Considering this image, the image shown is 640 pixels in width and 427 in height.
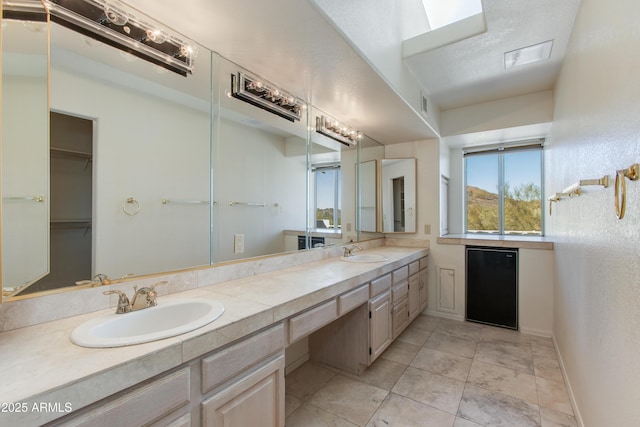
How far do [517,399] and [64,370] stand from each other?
2.52 meters

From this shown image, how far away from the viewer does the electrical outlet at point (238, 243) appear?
6.73 ft

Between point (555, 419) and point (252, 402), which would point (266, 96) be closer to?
point (252, 402)

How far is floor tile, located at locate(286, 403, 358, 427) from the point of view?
168 centimetres

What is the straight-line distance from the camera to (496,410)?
181cm

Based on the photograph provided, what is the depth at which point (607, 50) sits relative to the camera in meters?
1.22

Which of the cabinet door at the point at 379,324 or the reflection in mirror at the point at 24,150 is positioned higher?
the reflection in mirror at the point at 24,150

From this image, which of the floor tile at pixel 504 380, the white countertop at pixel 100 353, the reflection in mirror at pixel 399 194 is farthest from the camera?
the reflection in mirror at pixel 399 194

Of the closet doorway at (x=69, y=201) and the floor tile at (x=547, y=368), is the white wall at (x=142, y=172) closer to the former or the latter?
the closet doorway at (x=69, y=201)

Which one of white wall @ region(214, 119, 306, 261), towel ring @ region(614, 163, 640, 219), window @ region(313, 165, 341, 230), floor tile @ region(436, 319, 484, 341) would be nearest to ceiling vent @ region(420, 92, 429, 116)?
window @ region(313, 165, 341, 230)

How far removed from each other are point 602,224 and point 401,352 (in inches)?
74.3

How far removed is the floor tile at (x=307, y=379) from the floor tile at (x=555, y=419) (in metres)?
1.39

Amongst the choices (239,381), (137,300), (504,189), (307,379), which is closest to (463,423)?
(307,379)

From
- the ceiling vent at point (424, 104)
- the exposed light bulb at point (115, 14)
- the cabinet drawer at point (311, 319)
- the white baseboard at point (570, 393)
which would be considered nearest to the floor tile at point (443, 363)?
the white baseboard at point (570, 393)

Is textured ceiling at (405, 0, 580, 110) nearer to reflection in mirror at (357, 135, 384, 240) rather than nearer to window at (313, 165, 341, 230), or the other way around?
reflection in mirror at (357, 135, 384, 240)
